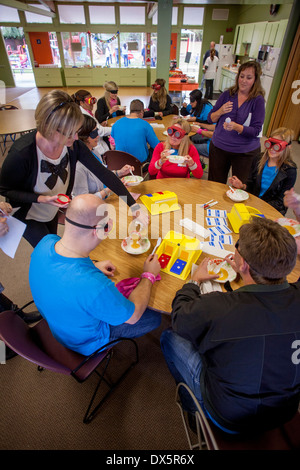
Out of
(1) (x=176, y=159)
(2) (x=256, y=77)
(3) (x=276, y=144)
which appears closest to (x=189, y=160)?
(1) (x=176, y=159)

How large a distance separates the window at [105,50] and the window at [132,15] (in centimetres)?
75

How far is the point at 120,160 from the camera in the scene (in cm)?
281

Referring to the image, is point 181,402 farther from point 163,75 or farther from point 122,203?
point 163,75

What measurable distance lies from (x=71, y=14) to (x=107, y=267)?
13797 mm

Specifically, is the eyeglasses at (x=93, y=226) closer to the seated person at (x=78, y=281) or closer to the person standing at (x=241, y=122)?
the seated person at (x=78, y=281)

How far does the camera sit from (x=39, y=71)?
11484 millimetres

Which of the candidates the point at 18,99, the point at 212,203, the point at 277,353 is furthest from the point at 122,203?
the point at 18,99

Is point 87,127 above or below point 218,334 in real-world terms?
above

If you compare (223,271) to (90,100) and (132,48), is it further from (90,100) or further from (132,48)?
(132,48)

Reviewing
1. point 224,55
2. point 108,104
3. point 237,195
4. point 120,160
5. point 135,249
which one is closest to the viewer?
point 135,249

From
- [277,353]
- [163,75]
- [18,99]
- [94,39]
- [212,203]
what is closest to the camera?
[277,353]

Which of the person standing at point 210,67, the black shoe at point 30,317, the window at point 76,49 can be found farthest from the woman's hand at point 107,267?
the window at point 76,49

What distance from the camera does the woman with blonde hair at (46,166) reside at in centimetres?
148

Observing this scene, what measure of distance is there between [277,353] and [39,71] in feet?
47.1
